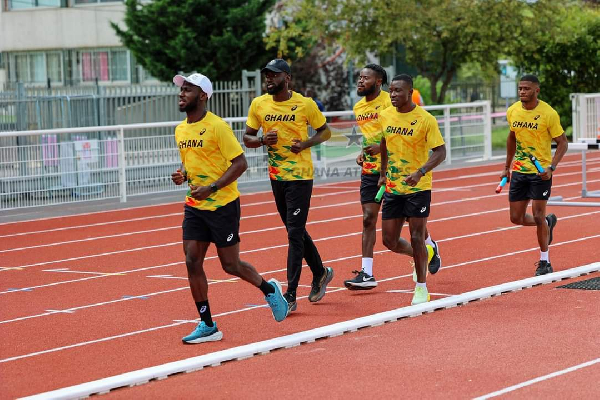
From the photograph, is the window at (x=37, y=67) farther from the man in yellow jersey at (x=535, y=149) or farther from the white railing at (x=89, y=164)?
the man in yellow jersey at (x=535, y=149)

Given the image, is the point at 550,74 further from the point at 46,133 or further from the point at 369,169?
the point at 369,169

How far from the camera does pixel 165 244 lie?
49.4 ft

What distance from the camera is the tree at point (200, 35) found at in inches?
1219

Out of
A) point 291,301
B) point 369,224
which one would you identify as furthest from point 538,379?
point 369,224

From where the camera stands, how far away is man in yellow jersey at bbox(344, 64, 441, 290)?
35.7 ft

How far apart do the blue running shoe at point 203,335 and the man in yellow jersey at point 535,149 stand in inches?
159

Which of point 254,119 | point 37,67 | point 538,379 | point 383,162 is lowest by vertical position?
point 538,379

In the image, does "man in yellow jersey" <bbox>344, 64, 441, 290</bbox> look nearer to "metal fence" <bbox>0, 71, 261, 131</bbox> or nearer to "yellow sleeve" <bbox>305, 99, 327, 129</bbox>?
"yellow sleeve" <bbox>305, 99, 327, 129</bbox>

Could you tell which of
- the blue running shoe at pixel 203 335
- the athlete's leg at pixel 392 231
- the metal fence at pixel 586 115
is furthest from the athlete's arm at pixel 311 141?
the metal fence at pixel 586 115

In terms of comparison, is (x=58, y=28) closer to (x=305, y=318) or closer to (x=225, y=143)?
(x=305, y=318)

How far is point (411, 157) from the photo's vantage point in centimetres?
1015

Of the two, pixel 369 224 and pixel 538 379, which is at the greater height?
pixel 369 224

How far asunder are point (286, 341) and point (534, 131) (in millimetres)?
4369

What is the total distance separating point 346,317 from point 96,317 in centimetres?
214
